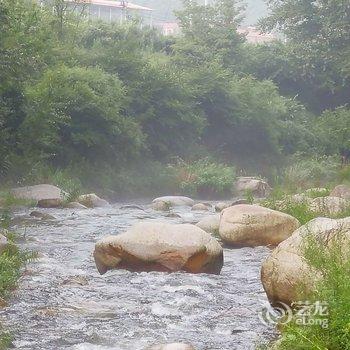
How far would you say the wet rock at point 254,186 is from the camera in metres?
23.5

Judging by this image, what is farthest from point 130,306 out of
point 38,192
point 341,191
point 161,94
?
point 161,94

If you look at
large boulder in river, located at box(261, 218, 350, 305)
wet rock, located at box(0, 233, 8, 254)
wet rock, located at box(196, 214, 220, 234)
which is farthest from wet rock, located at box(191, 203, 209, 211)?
large boulder in river, located at box(261, 218, 350, 305)

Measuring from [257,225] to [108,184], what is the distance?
11.9m

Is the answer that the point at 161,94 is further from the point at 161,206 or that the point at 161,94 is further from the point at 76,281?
the point at 76,281

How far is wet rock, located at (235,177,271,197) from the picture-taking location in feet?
77.0

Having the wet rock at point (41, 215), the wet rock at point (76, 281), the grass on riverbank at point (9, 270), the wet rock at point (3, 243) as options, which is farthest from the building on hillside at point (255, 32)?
the wet rock at point (76, 281)

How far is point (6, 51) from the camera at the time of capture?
17.0 meters

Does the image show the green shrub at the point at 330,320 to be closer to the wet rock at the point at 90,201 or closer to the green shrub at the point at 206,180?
the wet rock at the point at 90,201

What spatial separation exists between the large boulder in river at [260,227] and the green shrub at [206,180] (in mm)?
12449

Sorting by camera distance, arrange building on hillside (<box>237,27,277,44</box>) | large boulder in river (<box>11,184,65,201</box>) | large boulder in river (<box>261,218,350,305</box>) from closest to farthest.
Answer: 1. large boulder in river (<box>261,218,350,305</box>)
2. large boulder in river (<box>11,184,65,201</box>)
3. building on hillside (<box>237,27,277,44</box>)

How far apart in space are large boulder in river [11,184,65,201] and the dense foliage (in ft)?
5.44

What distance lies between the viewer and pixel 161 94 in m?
26.8

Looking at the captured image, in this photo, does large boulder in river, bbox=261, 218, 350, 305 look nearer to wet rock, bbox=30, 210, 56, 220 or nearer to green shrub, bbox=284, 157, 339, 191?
wet rock, bbox=30, 210, 56, 220

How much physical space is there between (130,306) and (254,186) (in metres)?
16.6
